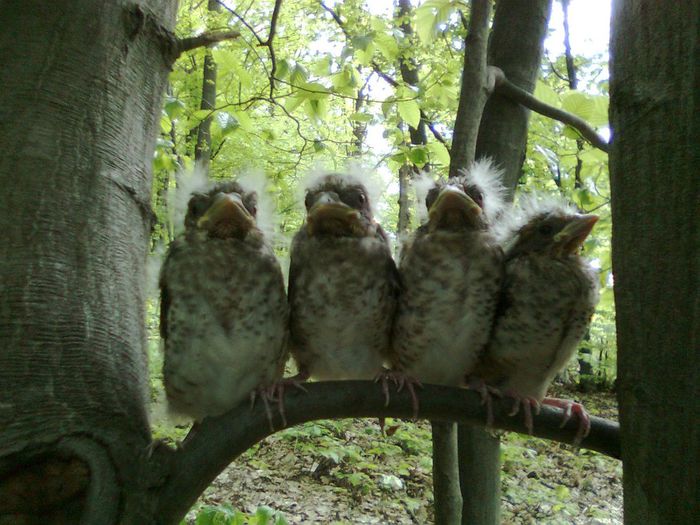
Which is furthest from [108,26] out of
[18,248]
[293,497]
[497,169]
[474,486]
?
[293,497]

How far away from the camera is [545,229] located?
6.55 ft

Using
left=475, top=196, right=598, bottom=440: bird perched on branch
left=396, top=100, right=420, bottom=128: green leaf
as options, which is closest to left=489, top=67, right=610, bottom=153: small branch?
left=475, top=196, right=598, bottom=440: bird perched on branch

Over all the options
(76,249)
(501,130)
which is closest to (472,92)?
(501,130)

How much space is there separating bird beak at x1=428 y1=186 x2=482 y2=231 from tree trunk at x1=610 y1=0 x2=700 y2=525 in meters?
0.77

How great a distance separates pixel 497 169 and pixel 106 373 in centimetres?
166

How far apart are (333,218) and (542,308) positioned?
697 mm

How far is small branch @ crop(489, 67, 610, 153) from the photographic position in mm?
2223

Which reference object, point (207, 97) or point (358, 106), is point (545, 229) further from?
point (207, 97)

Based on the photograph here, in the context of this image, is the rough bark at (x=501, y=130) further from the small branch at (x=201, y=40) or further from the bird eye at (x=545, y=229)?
the small branch at (x=201, y=40)

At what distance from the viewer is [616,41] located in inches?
45.8

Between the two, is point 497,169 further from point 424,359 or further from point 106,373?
point 106,373

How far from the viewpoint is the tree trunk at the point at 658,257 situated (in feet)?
3.30

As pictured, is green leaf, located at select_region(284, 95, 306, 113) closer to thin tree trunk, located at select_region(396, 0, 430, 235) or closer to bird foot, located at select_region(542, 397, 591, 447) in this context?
thin tree trunk, located at select_region(396, 0, 430, 235)

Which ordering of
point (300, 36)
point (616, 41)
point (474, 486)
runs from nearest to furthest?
point (616, 41) < point (474, 486) < point (300, 36)
